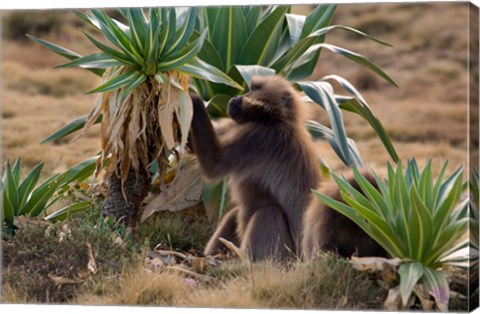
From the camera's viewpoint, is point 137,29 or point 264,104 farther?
point 264,104

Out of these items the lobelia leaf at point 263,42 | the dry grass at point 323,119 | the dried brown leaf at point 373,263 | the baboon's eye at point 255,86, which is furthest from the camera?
the lobelia leaf at point 263,42

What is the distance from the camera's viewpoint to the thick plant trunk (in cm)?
867

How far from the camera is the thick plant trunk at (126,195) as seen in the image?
28.5 ft

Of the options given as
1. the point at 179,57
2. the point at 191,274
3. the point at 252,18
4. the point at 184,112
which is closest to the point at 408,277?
the point at 191,274

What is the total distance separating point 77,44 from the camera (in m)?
21.6

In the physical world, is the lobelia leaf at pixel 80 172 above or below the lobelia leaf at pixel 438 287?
above

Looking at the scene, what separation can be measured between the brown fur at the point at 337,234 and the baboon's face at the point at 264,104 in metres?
0.97

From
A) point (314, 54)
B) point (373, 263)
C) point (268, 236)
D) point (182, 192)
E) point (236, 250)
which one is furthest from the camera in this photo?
point (314, 54)

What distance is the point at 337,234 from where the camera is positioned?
26.0ft

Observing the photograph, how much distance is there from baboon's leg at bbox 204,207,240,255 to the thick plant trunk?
72cm

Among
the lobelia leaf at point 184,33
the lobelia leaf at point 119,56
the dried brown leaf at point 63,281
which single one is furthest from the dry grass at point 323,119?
the lobelia leaf at point 184,33

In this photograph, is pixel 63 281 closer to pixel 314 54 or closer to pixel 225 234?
pixel 225 234

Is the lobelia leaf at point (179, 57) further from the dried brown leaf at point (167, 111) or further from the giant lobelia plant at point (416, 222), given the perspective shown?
the giant lobelia plant at point (416, 222)

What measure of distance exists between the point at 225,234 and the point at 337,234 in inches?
55.1
